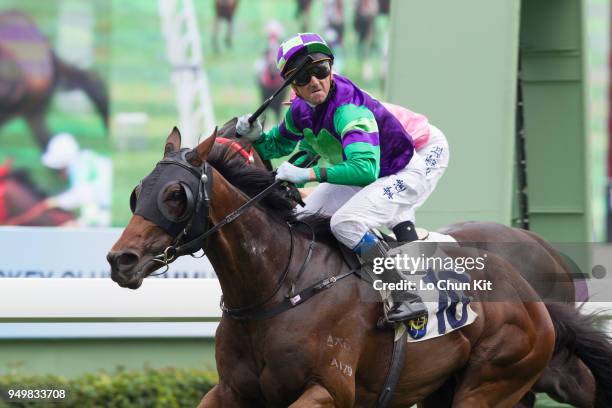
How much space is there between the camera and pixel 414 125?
4.33 metres

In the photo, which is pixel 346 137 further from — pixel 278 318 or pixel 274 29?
pixel 274 29

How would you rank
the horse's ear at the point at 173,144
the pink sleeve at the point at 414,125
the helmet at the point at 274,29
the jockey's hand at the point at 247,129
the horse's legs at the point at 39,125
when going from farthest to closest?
the helmet at the point at 274,29, the horse's legs at the point at 39,125, the pink sleeve at the point at 414,125, the jockey's hand at the point at 247,129, the horse's ear at the point at 173,144

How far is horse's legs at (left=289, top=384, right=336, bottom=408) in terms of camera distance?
355 cm

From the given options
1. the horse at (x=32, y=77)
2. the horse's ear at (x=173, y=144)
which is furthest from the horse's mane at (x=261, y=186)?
the horse at (x=32, y=77)

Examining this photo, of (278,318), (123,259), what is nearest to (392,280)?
(278,318)

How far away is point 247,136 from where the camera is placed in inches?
164

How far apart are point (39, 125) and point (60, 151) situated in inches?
19.5

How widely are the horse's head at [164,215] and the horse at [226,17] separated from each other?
487 inches

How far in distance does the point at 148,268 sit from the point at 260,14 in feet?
42.1

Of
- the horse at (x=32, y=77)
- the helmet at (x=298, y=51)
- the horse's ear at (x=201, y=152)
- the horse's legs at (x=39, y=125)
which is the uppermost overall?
the helmet at (x=298, y=51)

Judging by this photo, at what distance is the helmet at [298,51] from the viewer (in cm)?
384

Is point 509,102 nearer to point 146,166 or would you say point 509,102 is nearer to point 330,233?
point 330,233

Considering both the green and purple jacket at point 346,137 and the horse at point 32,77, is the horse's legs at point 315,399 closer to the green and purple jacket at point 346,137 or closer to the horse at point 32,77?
the green and purple jacket at point 346,137

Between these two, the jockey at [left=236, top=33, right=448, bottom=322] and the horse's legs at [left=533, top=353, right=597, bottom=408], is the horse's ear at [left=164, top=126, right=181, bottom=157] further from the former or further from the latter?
the horse's legs at [left=533, top=353, right=597, bottom=408]
